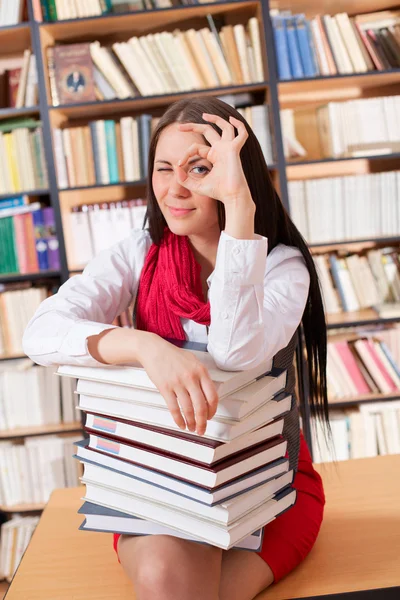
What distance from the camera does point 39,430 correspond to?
2697mm

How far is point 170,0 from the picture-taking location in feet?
8.55

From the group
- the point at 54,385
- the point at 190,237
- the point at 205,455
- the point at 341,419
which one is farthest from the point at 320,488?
the point at 54,385

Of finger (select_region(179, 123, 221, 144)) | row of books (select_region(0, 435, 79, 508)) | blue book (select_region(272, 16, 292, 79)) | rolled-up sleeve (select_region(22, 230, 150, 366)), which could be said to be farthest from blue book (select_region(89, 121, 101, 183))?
finger (select_region(179, 123, 221, 144))

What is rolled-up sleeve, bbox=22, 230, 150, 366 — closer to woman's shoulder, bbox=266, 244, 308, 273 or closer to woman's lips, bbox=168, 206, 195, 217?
woman's lips, bbox=168, 206, 195, 217

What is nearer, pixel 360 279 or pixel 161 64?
pixel 161 64

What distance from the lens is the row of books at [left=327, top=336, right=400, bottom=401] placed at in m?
2.68

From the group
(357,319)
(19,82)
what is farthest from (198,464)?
(19,82)

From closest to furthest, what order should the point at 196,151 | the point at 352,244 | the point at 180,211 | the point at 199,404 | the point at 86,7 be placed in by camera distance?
the point at 199,404 < the point at 196,151 < the point at 180,211 < the point at 86,7 < the point at 352,244

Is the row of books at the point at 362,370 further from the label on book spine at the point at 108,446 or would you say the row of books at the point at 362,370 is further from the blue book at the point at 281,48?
the label on book spine at the point at 108,446

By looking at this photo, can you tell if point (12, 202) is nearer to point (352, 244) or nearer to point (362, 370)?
point (352, 244)

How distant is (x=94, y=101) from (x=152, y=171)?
1.42 metres

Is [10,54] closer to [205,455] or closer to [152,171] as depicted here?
[152,171]

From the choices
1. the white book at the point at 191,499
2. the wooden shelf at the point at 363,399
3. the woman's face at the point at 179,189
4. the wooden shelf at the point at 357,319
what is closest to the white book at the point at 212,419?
the white book at the point at 191,499

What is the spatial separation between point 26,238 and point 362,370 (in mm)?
1535
